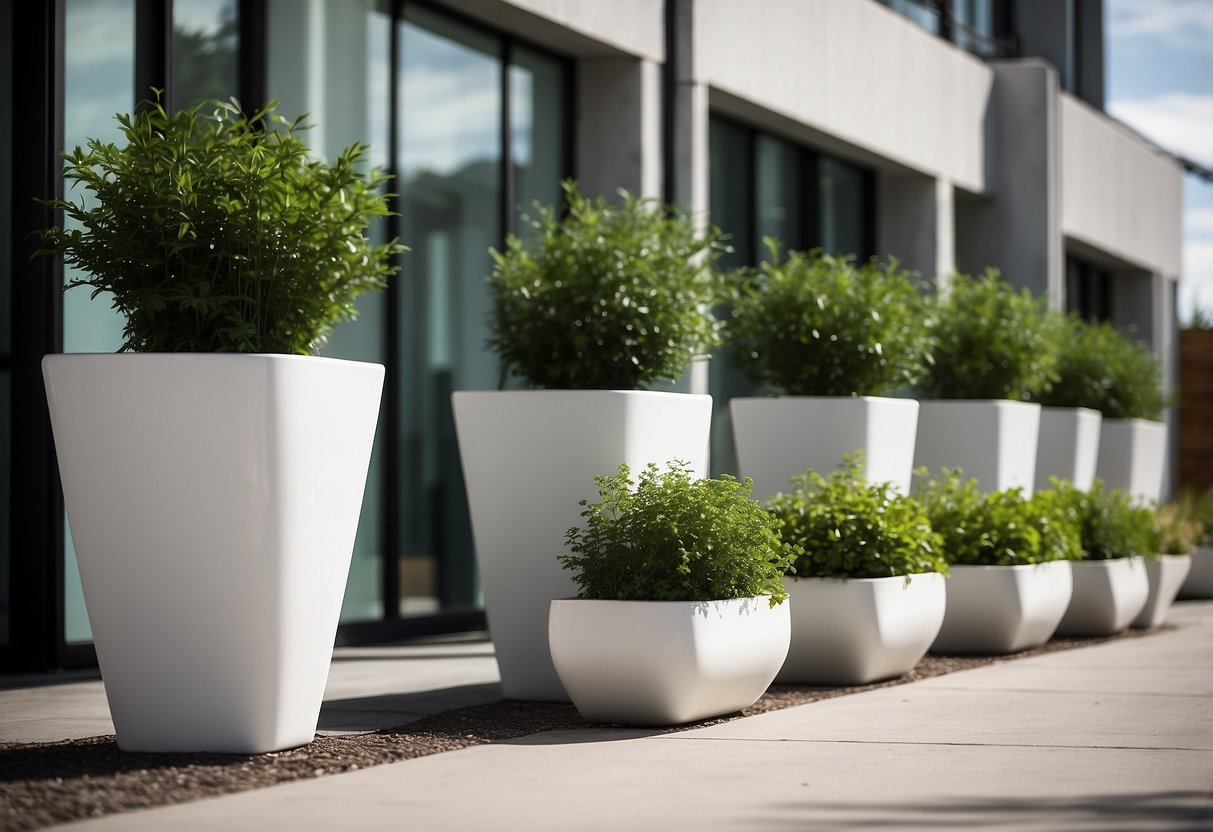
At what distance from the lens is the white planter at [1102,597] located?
10203 millimetres

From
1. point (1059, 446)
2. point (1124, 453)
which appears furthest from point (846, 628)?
point (1124, 453)

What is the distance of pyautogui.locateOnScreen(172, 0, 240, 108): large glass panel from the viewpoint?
8.98 meters

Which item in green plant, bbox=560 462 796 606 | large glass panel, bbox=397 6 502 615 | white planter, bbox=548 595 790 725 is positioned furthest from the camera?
large glass panel, bbox=397 6 502 615

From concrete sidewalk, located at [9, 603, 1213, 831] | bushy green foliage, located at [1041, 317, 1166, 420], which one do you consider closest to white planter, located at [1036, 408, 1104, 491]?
bushy green foliage, located at [1041, 317, 1166, 420]

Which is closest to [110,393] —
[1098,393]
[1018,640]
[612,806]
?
[612,806]

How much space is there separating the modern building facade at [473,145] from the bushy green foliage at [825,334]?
1.78 meters

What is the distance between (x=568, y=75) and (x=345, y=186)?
6454 mm

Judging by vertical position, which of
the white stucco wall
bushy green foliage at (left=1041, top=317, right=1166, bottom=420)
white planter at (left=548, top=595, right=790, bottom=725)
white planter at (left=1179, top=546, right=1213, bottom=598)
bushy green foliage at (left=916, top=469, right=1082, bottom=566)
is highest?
the white stucco wall

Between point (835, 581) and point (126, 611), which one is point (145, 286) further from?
point (835, 581)

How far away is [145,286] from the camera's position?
5.62 meters

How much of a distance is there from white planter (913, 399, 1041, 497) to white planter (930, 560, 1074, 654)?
1.64 metres

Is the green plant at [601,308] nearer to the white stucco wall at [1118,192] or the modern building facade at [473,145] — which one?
the modern building facade at [473,145]

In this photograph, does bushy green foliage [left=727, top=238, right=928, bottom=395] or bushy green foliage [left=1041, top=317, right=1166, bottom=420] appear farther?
bushy green foliage [left=1041, top=317, right=1166, bottom=420]

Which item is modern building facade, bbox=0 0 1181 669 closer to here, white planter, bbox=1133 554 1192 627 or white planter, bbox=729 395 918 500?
white planter, bbox=729 395 918 500
